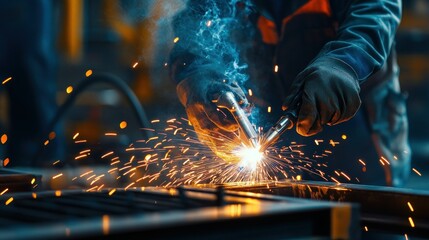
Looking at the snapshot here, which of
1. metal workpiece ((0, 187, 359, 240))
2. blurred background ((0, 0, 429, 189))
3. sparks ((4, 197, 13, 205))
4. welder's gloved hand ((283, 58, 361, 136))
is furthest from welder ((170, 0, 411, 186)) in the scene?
blurred background ((0, 0, 429, 189))

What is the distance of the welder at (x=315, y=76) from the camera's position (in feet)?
7.42

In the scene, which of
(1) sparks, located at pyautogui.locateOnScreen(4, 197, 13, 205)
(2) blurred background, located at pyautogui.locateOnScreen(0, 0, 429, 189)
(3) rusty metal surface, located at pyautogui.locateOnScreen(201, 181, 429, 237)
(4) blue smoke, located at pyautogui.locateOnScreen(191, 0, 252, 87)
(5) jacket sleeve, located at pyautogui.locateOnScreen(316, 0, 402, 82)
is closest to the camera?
(1) sparks, located at pyautogui.locateOnScreen(4, 197, 13, 205)

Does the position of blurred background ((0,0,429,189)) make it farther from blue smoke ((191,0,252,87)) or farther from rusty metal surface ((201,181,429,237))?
rusty metal surface ((201,181,429,237))

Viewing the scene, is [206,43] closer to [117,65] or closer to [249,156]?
[249,156]

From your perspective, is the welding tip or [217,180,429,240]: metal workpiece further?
the welding tip

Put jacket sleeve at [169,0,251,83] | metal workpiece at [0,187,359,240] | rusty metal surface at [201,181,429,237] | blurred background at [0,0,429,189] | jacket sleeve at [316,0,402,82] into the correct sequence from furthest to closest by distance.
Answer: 1. blurred background at [0,0,429,189]
2. jacket sleeve at [169,0,251,83]
3. jacket sleeve at [316,0,402,82]
4. rusty metal surface at [201,181,429,237]
5. metal workpiece at [0,187,359,240]

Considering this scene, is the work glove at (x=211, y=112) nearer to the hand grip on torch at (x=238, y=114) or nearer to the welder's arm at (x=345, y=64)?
the hand grip on torch at (x=238, y=114)

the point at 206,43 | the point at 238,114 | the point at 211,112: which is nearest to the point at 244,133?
the point at 238,114

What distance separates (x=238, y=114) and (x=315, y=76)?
0.27 meters

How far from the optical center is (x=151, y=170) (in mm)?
4684

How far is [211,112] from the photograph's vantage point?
2477 millimetres

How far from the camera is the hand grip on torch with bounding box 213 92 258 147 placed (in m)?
2.25

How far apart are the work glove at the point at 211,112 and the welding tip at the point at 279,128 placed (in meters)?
0.25

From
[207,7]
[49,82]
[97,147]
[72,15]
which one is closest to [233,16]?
[207,7]
